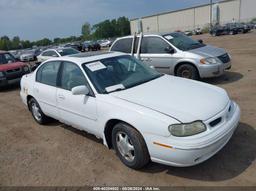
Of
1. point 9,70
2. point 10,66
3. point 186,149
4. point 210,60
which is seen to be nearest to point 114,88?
point 186,149

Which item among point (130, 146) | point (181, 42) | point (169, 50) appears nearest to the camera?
point (130, 146)

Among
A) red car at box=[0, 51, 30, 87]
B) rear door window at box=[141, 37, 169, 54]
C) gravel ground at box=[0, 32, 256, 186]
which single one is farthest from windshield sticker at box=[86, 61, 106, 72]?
red car at box=[0, 51, 30, 87]

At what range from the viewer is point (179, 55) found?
7.37 metres

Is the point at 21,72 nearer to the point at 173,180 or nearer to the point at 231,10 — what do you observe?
the point at 173,180

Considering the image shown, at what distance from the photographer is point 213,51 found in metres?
7.60

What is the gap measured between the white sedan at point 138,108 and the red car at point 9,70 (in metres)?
6.17

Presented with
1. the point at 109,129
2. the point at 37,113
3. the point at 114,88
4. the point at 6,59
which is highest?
the point at 6,59

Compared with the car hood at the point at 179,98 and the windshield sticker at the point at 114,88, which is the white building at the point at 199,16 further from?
the windshield sticker at the point at 114,88

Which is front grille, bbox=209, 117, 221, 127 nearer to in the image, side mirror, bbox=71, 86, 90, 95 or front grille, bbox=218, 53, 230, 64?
side mirror, bbox=71, 86, 90, 95

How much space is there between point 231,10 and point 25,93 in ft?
288

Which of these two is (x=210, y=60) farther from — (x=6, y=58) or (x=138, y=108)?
(x=6, y=58)

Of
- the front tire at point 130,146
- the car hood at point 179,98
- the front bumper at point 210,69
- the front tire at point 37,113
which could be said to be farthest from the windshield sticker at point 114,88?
the front bumper at point 210,69

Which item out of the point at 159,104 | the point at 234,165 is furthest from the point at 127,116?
the point at 234,165

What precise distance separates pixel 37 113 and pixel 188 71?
4520mm
